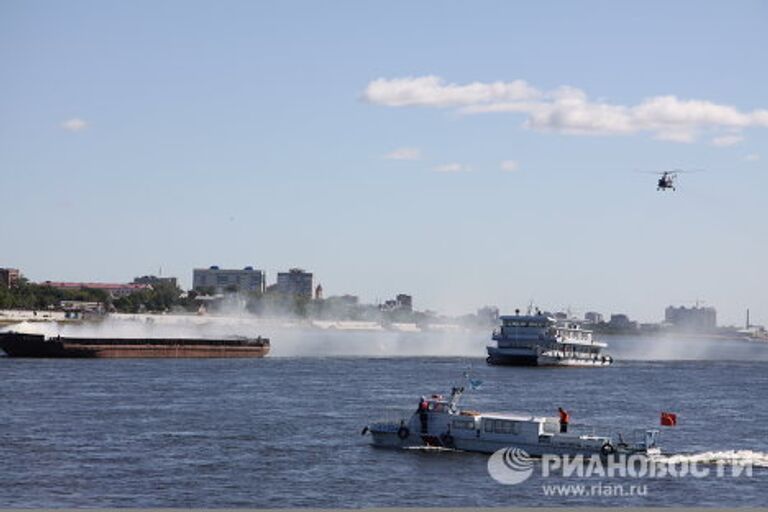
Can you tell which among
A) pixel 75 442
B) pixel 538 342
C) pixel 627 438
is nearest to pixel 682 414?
pixel 627 438

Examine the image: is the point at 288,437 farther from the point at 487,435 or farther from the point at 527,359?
the point at 527,359

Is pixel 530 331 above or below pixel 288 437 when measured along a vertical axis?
above

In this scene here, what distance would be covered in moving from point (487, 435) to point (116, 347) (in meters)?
101

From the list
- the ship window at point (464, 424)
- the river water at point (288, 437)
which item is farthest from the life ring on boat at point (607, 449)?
the ship window at point (464, 424)

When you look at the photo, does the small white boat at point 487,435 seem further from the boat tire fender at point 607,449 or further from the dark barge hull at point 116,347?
the dark barge hull at point 116,347

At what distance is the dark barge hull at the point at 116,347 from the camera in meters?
160

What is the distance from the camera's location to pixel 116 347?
16462cm

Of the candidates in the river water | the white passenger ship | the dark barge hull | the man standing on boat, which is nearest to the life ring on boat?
the river water

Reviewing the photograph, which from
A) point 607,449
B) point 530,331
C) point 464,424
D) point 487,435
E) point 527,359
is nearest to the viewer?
point 607,449

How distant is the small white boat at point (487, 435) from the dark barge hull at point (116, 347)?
9262cm

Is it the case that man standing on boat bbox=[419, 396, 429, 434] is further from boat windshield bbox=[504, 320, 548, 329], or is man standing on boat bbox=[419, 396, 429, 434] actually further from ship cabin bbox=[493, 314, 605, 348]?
boat windshield bbox=[504, 320, 548, 329]

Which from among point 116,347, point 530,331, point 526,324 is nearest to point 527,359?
point 530,331

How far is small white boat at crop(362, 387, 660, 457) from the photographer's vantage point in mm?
67188

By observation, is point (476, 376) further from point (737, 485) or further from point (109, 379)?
point (737, 485)
